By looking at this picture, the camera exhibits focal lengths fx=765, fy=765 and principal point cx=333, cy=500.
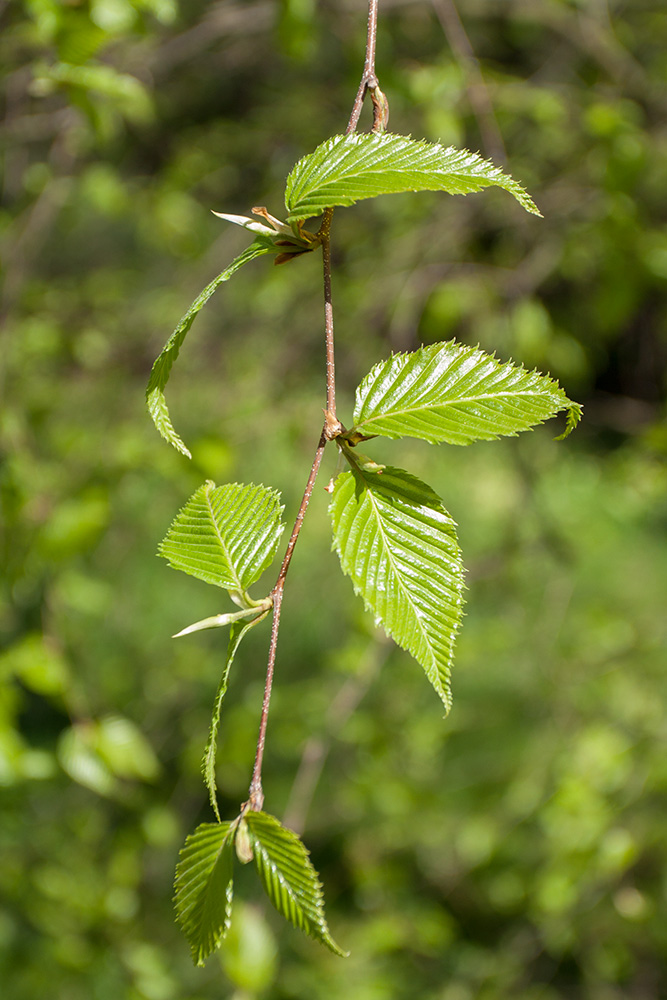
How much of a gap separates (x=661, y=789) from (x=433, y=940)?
0.80 metres

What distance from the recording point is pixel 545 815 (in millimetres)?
1921

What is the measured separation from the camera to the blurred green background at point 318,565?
5.65 ft

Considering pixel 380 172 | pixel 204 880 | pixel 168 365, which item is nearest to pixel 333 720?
pixel 204 880

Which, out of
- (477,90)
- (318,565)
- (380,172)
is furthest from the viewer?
(318,565)

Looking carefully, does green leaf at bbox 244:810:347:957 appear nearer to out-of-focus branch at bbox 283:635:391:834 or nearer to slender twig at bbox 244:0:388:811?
slender twig at bbox 244:0:388:811

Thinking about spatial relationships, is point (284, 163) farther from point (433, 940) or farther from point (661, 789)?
point (433, 940)

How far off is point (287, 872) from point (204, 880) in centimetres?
7

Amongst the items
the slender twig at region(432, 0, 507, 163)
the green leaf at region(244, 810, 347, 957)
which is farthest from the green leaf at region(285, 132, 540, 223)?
the slender twig at region(432, 0, 507, 163)

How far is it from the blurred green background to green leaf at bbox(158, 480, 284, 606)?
2.66 feet

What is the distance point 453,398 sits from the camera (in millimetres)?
569

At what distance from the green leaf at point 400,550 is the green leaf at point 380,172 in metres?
0.19

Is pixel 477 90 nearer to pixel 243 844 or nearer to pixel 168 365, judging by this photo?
pixel 168 365

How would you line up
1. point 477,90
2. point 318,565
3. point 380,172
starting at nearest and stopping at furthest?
point 380,172
point 477,90
point 318,565

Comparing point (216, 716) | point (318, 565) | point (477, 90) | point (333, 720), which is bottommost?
point (318, 565)
